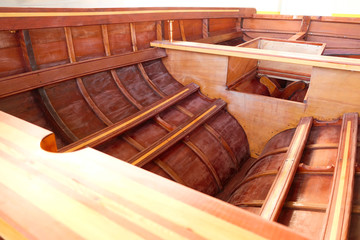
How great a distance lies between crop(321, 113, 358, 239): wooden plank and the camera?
1220 millimetres

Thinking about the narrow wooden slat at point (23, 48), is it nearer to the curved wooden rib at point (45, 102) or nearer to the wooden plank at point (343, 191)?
the curved wooden rib at point (45, 102)

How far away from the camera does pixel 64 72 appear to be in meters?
2.34

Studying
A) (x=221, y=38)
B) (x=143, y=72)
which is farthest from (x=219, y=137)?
(x=221, y=38)

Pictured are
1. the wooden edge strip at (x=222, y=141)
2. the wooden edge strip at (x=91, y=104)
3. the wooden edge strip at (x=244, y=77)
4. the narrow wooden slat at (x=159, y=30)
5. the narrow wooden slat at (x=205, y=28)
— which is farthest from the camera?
the narrow wooden slat at (x=205, y=28)

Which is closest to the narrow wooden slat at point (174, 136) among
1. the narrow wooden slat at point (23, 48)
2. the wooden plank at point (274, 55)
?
the wooden plank at point (274, 55)

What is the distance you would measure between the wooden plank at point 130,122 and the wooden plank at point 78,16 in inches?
38.1

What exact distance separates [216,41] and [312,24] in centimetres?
177

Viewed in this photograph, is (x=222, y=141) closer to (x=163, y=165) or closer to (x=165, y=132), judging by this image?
(x=165, y=132)

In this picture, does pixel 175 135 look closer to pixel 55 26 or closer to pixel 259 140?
pixel 259 140

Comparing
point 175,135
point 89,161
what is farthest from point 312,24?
point 89,161

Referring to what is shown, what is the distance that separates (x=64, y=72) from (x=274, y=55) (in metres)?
1.96

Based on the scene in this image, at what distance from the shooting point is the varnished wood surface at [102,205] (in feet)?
2.08

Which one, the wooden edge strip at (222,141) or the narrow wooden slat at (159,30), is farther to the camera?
the narrow wooden slat at (159,30)

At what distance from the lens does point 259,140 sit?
309 centimetres
